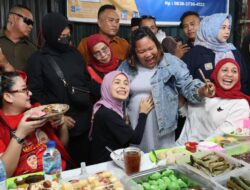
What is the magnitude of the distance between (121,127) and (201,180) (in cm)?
77

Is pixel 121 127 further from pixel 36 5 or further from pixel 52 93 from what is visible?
pixel 36 5

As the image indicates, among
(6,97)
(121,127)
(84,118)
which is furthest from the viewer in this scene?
(84,118)

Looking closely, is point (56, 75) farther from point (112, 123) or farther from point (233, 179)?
point (233, 179)

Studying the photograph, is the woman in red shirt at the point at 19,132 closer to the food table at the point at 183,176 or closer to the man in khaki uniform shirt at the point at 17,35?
the food table at the point at 183,176

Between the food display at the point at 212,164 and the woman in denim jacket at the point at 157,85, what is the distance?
740 millimetres

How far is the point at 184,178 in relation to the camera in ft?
4.94

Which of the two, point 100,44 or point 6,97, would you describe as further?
point 100,44

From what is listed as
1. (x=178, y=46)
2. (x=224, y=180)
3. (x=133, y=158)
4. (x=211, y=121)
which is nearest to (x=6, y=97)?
(x=133, y=158)

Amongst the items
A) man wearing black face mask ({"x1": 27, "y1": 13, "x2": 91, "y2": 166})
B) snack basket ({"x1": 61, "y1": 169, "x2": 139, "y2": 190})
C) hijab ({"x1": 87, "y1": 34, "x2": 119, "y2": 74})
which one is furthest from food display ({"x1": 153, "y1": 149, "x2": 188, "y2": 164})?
hijab ({"x1": 87, "y1": 34, "x2": 119, "y2": 74})

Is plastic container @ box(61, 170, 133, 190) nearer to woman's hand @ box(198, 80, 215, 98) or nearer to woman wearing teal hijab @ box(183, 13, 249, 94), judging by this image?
woman's hand @ box(198, 80, 215, 98)

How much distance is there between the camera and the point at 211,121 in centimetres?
237

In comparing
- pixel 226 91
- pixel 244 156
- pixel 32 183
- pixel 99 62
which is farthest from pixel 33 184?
pixel 226 91

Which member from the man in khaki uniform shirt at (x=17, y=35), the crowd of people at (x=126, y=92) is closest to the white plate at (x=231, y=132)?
the crowd of people at (x=126, y=92)

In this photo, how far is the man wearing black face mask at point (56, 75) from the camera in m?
2.39
